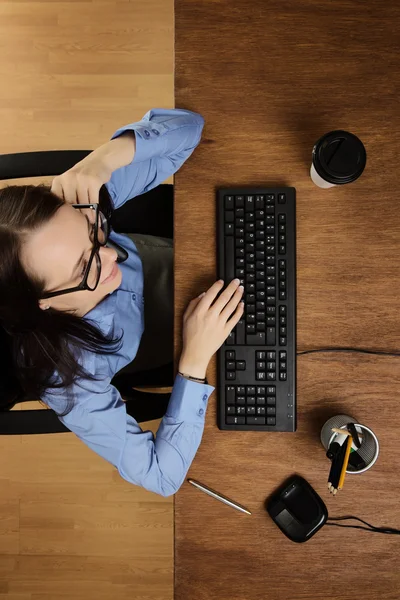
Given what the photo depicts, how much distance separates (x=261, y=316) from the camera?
0.94 meters

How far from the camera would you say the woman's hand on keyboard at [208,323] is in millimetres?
918

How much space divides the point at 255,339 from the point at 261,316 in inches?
1.7

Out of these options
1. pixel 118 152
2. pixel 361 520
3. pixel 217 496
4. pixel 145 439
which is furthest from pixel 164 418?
pixel 118 152

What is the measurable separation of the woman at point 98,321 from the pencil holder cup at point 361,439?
22cm

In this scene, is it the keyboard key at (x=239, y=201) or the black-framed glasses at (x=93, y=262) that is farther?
the keyboard key at (x=239, y=201)

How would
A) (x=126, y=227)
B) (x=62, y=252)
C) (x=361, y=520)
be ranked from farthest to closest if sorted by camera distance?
(x=126, y=227)
(x=361, y=520)
(x=62, y=252)

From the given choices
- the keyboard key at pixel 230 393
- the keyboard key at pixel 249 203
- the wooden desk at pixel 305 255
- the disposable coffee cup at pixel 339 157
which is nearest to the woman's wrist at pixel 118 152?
the wooden desk at pixel 305 255

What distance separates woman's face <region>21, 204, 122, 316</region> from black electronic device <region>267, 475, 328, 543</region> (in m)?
0.51

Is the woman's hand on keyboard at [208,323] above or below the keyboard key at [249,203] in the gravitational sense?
below

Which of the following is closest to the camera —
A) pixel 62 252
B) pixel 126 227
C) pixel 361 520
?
pixel 62 252

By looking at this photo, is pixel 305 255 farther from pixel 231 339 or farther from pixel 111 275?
pixel 111 275

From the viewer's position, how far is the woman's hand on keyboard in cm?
92

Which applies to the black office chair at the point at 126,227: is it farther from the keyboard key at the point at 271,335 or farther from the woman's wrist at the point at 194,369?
the keyboard key at the point at 271,335

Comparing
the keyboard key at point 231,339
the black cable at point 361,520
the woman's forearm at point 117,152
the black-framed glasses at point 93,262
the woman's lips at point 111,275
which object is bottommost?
the black cable at point 361,520
